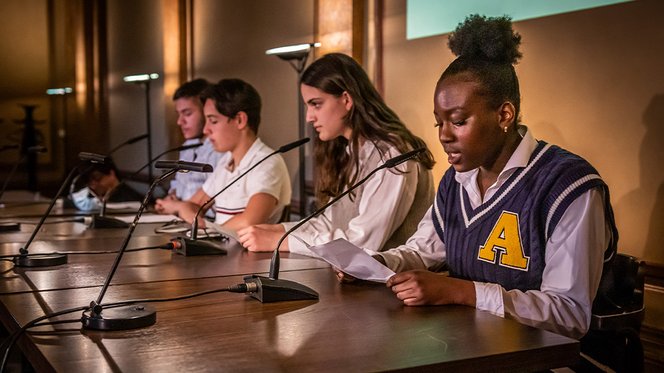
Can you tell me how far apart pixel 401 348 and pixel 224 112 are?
98.8 inches

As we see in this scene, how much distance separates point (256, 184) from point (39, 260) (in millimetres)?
1358

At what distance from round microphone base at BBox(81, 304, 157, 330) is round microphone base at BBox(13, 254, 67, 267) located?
2.66 feet

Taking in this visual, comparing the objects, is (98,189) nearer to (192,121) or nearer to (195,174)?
(195,174)

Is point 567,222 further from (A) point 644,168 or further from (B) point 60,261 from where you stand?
(B) point 60,261

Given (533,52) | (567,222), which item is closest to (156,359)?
(567,222)

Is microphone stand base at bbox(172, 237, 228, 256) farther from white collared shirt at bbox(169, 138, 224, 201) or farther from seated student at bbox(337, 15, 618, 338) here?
white collared shirt at bbox(169, 138, 224, 201)

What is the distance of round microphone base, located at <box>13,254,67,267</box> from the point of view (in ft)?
8.03

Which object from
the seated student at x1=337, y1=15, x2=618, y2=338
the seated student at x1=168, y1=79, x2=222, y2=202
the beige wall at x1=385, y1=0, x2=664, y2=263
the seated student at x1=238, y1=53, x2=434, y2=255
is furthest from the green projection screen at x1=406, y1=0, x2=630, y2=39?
the seated student at x1=168, y1=79, x2=222, y2=202

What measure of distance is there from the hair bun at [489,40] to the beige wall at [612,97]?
81 centimetres

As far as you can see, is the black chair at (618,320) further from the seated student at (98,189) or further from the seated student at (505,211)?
the seated student at (98,189)

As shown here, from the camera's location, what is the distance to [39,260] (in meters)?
2.46

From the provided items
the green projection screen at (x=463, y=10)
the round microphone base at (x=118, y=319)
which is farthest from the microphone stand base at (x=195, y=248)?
the green projection screen at (x=463, y=10)

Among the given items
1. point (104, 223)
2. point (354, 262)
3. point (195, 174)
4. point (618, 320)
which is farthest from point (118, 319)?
point (195, 174)

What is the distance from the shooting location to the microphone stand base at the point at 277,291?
6.25 ft
